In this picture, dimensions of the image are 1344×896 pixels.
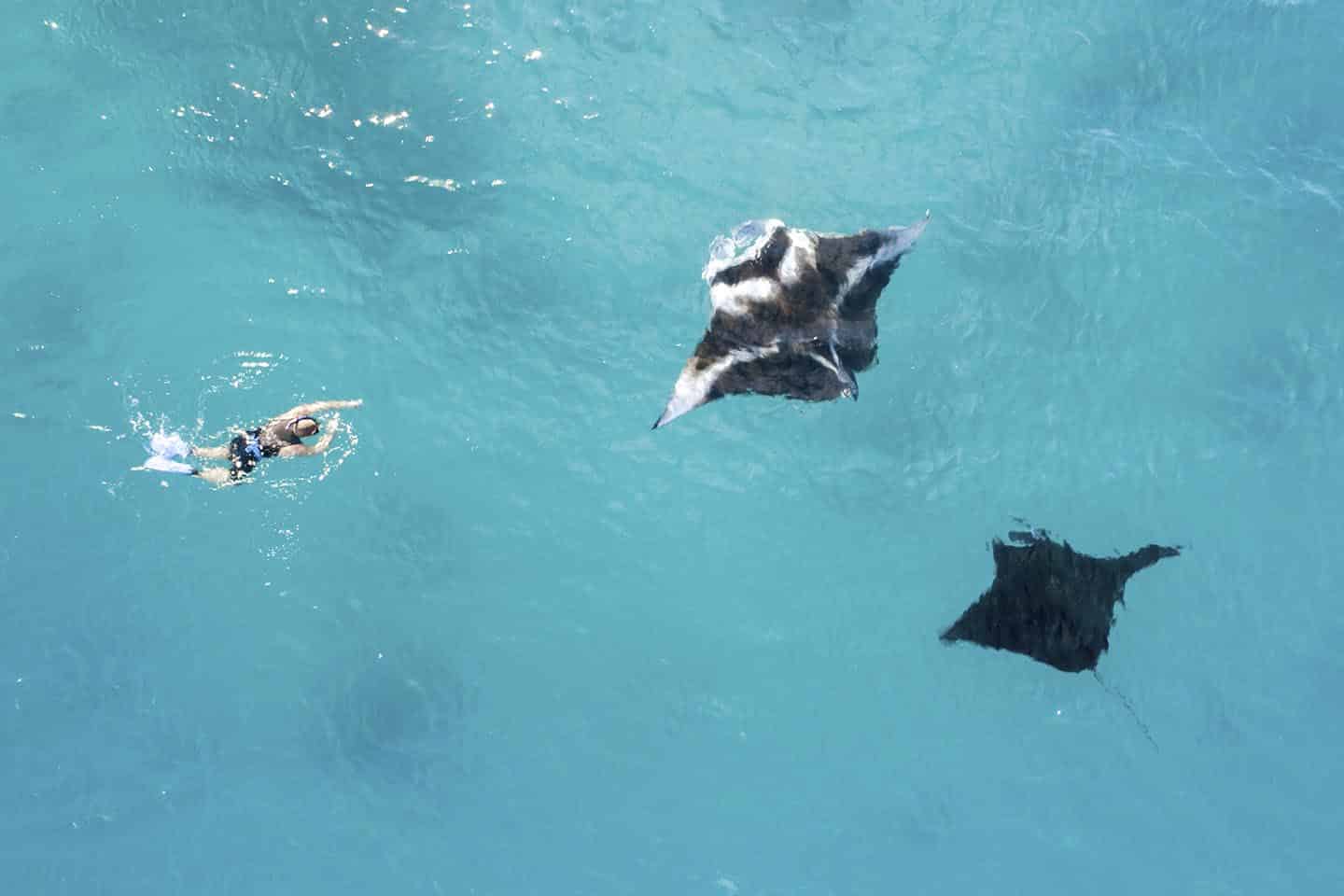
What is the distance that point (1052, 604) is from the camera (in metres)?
16.0

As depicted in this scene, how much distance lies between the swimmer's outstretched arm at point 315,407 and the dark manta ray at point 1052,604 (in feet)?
37.3

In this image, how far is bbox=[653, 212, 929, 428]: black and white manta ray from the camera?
1559 centimetres

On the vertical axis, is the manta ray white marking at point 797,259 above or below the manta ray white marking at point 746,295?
above

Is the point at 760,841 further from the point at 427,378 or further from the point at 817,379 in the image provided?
the point at 427,378

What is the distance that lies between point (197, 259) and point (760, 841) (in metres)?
15.5

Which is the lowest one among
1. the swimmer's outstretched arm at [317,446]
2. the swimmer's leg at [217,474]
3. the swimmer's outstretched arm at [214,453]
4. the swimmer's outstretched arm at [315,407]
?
the swimmer's leg at [217,474]

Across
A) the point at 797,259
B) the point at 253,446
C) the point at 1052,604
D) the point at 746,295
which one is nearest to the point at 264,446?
the point at 253,446

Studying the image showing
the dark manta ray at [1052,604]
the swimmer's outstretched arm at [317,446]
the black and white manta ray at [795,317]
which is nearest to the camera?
the black and white manta ray at [795,317]

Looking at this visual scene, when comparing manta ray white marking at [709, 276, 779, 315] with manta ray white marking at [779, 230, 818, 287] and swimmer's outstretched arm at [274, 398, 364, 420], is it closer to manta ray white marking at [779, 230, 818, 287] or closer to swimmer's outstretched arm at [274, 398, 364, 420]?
manta ray white marking at [779, 230, 818, 287]

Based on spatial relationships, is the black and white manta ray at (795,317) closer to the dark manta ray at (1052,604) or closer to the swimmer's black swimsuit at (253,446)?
the dark manta ray at (1052,604)

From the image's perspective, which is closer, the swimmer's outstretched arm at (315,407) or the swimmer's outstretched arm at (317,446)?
the swimmer's outstretched arm at (317,446)

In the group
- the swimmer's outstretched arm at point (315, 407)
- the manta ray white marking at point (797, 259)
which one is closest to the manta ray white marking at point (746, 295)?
the manta ray white marking at point (797, 259)

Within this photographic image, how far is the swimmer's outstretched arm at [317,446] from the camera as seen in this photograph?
1706cm

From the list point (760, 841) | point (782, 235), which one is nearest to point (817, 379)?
point (782, 235)
